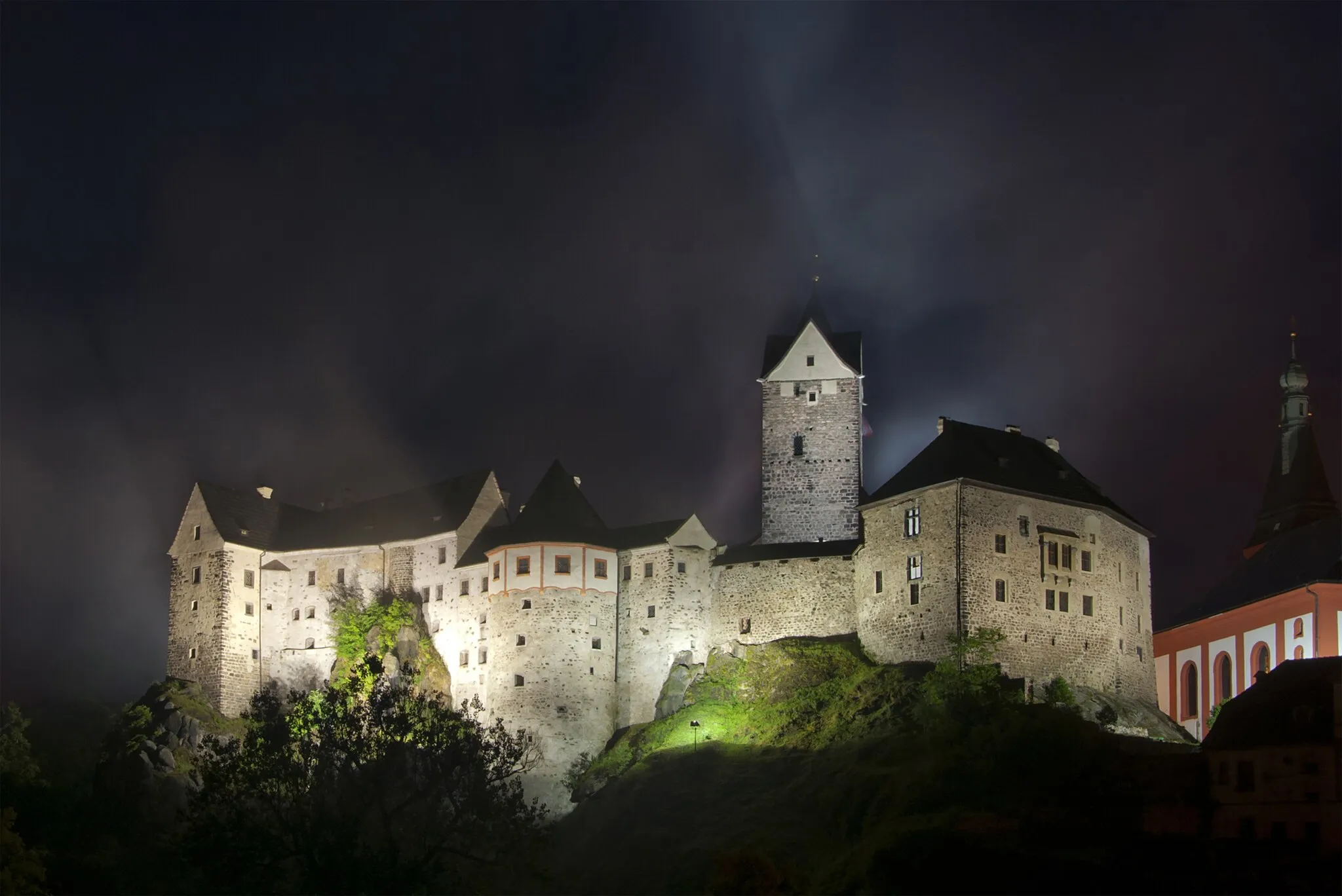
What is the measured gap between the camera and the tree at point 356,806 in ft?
177

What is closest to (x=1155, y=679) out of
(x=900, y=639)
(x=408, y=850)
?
(x=900, y=639)

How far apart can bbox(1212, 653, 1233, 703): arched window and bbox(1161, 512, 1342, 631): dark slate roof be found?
2.12 metres

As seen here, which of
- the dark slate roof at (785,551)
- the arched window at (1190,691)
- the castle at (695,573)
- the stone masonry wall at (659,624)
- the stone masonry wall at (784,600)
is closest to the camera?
the castle at (695,573)

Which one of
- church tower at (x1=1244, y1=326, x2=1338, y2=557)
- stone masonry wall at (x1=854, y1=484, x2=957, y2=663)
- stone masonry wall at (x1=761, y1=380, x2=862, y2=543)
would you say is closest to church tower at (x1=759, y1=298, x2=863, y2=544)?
stone masonry wall at (x1=761, y1=380, x2=862, y2=543)

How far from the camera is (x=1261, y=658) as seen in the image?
74562 mm

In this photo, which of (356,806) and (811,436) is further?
(811,436)

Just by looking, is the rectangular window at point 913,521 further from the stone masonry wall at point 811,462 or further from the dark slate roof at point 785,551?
the stone masonry wall at point 811,462

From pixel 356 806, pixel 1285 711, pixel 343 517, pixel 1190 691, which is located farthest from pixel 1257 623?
pixel 343 517

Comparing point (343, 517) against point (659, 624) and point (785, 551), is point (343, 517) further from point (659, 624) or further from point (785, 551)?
point (785, 551)

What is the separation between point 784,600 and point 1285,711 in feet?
80.9

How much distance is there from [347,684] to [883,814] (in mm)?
28795

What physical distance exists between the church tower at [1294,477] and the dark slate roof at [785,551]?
83.3ft

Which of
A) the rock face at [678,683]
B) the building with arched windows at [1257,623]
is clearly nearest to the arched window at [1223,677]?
the building with arched windows at [1257,623]

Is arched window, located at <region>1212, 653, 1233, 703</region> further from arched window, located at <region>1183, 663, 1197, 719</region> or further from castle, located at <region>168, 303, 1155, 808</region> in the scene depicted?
castle, located at <region>168, 303, 1155, 808</region>
